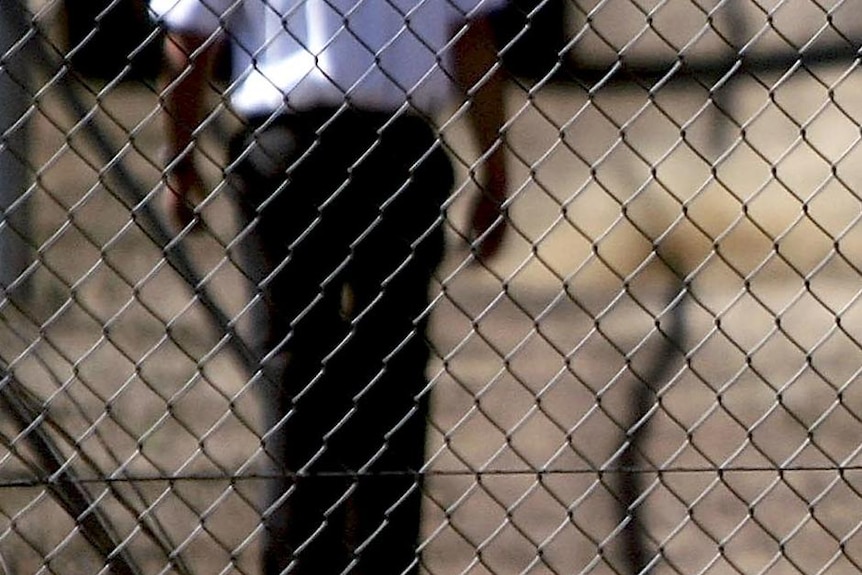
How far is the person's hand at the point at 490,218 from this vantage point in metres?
2.31

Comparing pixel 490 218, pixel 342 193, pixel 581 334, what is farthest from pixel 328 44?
pixel 581 334

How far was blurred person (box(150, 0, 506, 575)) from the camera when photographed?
7.30ft

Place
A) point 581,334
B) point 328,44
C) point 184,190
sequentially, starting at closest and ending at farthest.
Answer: point 328,44, point 184,190, point 581,334

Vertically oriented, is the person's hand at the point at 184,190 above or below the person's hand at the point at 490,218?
below

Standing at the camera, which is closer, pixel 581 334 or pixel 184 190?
pixel 184 190

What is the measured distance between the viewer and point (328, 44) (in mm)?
2195

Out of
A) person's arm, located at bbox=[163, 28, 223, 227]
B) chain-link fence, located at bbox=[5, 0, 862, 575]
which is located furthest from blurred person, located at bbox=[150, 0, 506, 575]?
chain-link fence, located at bbox=[5, 0, 862, 575]

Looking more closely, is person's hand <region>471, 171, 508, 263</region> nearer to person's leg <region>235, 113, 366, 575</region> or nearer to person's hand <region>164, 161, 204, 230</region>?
person's leg <region>235, 113, 366, 575</region>

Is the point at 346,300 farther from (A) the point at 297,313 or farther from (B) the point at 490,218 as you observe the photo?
(B) the point at 490,218

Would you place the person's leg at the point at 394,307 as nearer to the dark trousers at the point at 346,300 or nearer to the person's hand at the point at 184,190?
the dark trousers at the point at 346,300

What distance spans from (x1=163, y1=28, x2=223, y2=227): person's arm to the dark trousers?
7 cm

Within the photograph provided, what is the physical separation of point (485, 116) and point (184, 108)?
16.8 inches

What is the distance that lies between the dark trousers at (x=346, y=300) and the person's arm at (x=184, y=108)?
0.07 meters

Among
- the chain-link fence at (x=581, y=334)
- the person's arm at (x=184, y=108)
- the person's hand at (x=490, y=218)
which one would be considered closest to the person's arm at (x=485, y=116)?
the person's hand at (x=490, y=218)
